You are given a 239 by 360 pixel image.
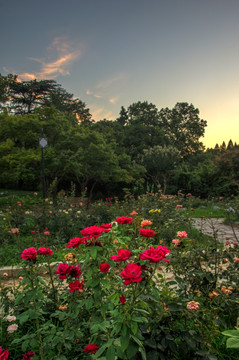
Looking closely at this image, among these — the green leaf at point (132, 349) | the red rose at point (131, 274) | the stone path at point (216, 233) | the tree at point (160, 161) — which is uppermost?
the tree at point (160, 161)

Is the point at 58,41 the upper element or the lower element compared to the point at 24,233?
upper

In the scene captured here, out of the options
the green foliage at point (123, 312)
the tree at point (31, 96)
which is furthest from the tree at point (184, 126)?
the green foliage at point (123, 312)

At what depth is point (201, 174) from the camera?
16250 millimetres

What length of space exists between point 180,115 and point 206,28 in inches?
914

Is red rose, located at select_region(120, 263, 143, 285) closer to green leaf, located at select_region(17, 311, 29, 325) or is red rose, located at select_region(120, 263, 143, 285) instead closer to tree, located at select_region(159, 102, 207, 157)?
green leaf, located at select_region(17, 311, 29, 325)

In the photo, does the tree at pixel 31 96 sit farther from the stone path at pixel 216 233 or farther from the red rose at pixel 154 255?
the red rose at pixel 154 255

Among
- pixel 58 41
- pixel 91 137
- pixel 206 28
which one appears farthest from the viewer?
pixel 91 137

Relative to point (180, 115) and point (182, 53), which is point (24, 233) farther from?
point (180, 115)

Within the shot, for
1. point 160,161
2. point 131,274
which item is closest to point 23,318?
point 131,274

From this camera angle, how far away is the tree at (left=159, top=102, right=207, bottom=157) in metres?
26.7

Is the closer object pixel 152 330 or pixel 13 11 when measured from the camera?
pixel 152 330

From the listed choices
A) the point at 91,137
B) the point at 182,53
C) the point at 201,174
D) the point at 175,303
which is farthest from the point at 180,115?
the point at 175,303

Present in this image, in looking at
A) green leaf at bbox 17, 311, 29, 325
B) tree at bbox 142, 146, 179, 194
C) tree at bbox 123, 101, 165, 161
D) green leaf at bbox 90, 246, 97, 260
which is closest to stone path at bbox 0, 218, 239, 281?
green leaf at bbox 17, 311, 29, 325

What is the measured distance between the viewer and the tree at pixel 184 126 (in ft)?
87.5
